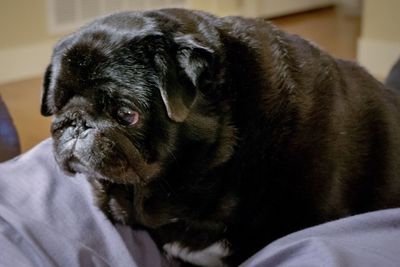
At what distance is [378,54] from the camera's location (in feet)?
10.7

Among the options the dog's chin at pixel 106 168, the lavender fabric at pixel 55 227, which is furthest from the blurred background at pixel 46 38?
the dog's chin at pixel 106 168

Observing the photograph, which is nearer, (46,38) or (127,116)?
(127,116)

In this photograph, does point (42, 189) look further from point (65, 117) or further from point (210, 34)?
point (210, 34)

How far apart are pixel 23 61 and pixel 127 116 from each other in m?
2.44

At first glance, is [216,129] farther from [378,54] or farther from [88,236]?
[378,54]

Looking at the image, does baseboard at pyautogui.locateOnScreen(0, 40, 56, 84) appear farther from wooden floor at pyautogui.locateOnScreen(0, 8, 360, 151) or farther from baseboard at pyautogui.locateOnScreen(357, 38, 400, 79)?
baseboard at pyautogui.locateOnScreen(357, 38, 400, 79)

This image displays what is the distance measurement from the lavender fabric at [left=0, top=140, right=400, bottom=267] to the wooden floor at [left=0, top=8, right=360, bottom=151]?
3.63ft

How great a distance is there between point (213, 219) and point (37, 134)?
61.1 inches

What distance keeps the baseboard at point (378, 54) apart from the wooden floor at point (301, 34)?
153 mm

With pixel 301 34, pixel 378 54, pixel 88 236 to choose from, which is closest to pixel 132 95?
pixel 88 236

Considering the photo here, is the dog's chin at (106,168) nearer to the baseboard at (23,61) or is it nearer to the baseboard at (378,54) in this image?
→ the baseboard at (23,61)

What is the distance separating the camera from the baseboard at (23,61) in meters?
3.12

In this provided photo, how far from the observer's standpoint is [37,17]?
3.21m

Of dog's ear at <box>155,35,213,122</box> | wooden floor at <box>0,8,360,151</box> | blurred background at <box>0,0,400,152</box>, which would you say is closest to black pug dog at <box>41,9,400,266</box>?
dog's ear at <box>155,35,213,122</box>
